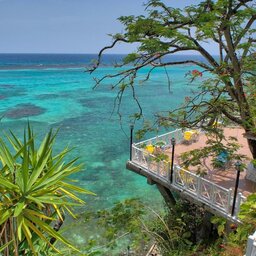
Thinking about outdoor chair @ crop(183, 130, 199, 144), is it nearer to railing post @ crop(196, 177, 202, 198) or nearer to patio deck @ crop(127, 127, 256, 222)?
patio deck @ crop(127, 127, 256, 222)

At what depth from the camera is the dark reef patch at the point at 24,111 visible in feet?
102

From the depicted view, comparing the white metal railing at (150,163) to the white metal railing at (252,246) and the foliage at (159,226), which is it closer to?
the foliage at (159,226)

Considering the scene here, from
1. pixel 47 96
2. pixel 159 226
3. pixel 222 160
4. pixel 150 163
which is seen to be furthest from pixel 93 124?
pixel 222 160

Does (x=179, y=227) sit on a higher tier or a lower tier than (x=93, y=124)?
higher

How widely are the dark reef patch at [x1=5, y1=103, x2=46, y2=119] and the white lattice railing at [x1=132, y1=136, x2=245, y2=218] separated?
22.7 metres

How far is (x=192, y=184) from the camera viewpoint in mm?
9180

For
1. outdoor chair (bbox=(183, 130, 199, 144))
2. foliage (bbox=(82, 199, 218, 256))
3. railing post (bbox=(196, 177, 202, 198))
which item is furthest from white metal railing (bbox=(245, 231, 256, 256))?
outdoor chair (bbox=(183, 130, 199, 144))

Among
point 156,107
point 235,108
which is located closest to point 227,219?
point 235,108

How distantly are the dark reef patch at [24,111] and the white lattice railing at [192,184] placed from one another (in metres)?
22.7

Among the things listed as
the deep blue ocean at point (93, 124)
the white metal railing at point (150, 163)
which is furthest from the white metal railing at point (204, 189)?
the deep blue ocean at point (93, 124)

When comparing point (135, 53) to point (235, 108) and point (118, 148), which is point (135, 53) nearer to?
point (235, 108)

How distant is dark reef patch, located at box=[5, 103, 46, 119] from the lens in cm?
3098

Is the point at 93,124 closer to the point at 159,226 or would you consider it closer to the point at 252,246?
the point at 159,226

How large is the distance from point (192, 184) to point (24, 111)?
2800cm
